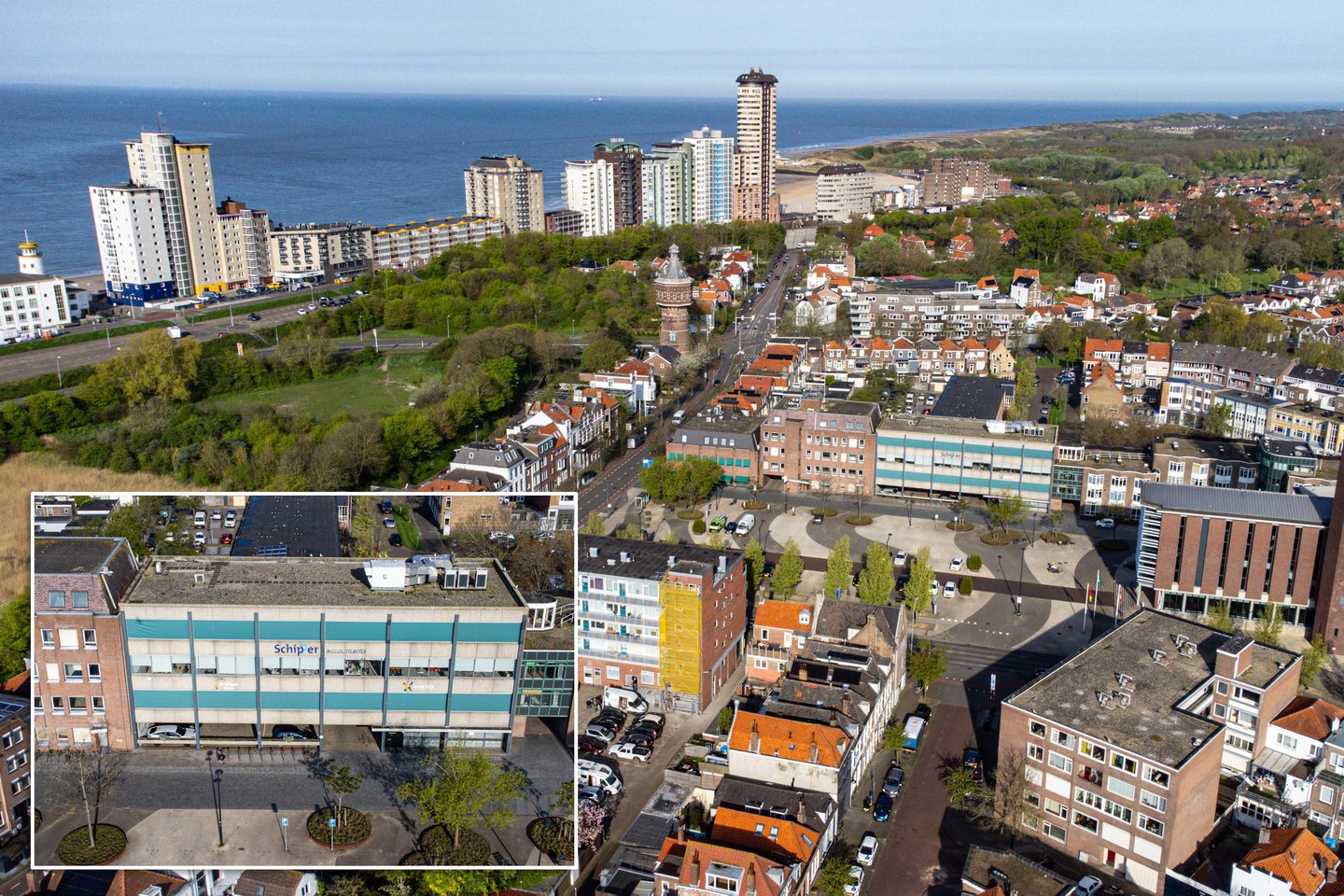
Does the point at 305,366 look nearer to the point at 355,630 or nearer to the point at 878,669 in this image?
the point at 878,669

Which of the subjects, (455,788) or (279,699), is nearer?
(279,699)

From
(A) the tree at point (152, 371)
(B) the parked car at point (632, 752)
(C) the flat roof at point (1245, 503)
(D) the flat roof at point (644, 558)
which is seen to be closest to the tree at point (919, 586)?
(D) the flat roof at point (644, 558)

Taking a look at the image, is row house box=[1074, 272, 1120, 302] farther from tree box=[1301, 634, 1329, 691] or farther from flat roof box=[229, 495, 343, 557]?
flat roof box=[229, 495, 343, 557]

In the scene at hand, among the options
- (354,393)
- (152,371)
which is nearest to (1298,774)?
(354,393)

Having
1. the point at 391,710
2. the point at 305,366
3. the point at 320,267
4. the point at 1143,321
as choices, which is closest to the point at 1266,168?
the point at 1143,321

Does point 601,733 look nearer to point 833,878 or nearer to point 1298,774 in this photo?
point 833,878

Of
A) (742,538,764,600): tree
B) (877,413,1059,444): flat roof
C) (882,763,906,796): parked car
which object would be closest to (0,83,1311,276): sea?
(877,413,1059,444): flat roof

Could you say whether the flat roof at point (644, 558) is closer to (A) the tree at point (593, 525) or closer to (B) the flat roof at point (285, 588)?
(A) the tree at point (593, 525)
